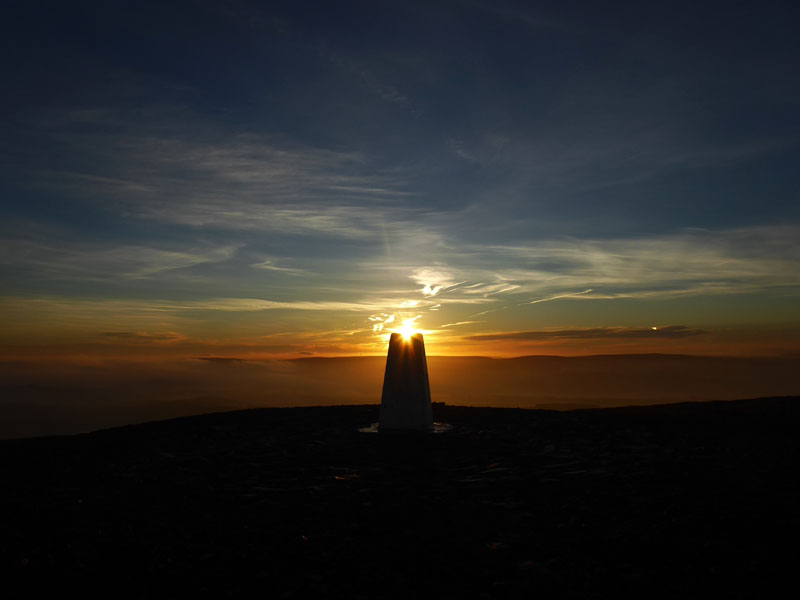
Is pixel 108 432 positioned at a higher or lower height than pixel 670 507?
higher

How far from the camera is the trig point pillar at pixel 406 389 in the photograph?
16.7 m

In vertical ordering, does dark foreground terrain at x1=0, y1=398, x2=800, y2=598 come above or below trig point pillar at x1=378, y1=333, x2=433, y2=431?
below

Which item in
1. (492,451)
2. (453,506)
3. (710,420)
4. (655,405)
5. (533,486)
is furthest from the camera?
(655,405)

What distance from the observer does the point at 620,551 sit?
7238mm

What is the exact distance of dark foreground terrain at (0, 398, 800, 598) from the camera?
652cm

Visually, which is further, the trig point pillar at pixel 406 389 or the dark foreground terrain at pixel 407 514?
the trig point pillar at pixel 406 389

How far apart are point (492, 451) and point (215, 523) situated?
686 centimetres

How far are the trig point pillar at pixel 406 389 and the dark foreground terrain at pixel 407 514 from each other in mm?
1180

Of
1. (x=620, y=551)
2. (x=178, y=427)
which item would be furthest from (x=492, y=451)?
(x=178, y=427)

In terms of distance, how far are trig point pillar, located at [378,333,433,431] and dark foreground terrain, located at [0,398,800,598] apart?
1.18 meters

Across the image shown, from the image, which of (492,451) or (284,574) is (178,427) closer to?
(492,451)

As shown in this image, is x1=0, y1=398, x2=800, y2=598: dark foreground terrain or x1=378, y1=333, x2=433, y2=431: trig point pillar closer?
x1=0, y1=398, x2=800, y2=598: dark foreground terrain

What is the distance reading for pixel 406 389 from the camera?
55.4ft

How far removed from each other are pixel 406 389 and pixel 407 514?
7.98 m
